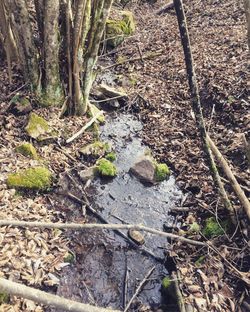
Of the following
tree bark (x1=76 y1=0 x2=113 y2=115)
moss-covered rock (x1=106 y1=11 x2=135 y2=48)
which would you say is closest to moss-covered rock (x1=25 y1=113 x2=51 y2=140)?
tree bark (x1=76 y1=0 x2=113 y2=115)

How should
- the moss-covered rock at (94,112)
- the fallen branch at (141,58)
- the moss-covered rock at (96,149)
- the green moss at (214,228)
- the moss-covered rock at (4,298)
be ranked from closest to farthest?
the moss-covered rock at (4,298)
the green moss at (214,228)
the moss-covered rock at (96,149)
the moss-covered rock at (94,112)
the fallen branch at (141,58)

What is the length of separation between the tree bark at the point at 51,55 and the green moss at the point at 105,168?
177cm

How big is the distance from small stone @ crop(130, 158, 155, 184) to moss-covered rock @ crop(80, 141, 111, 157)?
759mm

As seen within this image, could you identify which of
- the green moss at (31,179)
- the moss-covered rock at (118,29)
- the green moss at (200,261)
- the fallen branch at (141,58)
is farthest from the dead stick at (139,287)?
the moss-covered rock at (118,29)

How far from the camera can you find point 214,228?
4859mm

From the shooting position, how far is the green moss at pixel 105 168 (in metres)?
6.21

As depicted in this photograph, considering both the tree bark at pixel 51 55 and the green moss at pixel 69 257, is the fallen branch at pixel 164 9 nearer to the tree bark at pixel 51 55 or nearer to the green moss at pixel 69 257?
the tree bark at pixel 51 55

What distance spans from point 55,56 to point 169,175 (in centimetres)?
332

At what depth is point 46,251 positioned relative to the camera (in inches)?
182

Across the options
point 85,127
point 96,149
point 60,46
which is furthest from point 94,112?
point 60,46

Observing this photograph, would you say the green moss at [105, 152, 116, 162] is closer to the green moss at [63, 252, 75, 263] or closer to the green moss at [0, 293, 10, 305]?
the green moss at [63, 252, 75, 263]

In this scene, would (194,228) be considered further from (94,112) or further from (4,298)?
(94,112)

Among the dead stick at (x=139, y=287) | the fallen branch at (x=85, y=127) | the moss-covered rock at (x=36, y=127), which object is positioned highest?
the moss-covered rock at (x=36, y=127)

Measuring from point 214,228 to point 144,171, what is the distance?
6.34 ft
